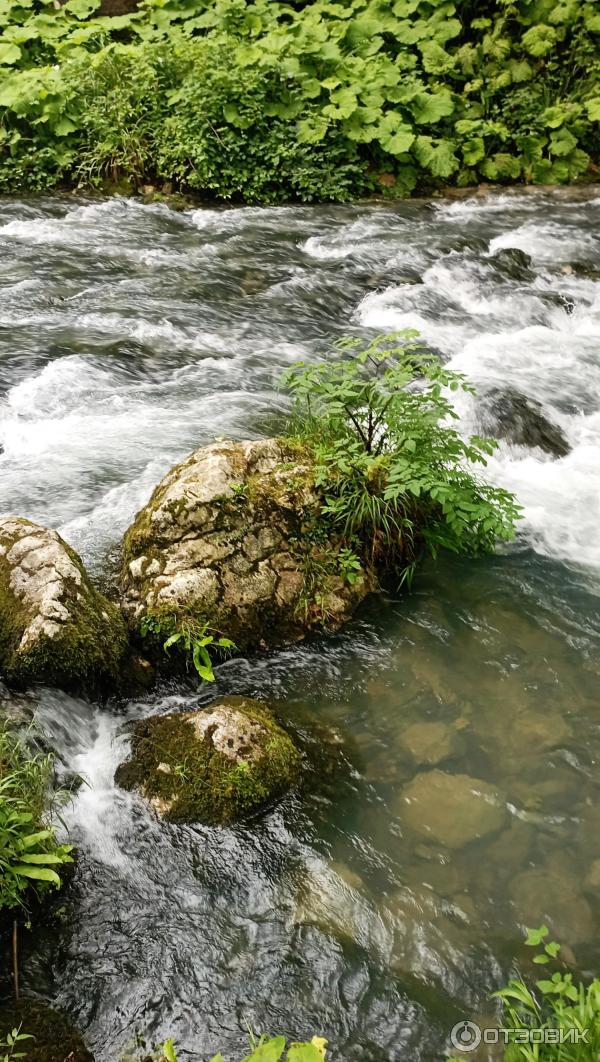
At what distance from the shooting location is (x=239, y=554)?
4473 mm

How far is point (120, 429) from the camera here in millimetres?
6160

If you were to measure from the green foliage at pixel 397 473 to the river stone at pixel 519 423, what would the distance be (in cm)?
140

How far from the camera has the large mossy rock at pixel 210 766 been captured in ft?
11.2

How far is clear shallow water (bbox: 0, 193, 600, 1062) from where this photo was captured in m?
2.89

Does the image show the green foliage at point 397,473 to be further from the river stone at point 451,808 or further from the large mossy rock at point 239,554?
the river stone at point 451,808

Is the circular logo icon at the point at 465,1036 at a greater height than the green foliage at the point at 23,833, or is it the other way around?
the green foliage at the point at 23,833

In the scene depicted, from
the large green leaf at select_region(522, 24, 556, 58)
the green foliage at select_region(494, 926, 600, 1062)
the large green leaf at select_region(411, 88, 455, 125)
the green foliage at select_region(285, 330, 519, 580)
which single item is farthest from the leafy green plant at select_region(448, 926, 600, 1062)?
the large green leaf at select_region(522, 24, 556, 58)

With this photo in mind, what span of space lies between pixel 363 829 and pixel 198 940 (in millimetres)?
849

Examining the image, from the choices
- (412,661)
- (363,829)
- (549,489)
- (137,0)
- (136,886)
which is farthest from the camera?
(137,0)

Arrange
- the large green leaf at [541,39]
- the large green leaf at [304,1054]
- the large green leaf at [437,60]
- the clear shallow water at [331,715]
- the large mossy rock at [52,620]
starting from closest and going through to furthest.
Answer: the large green leaf at [304,1054] < the clear shallow water at [331,715] < the large mossy rock at [52,620] < the large green leaf at [541,39] < the large green leaf at [437,60]

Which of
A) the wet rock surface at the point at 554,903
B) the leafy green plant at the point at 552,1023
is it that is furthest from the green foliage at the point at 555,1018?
the wet rock surface at the point at 554,903

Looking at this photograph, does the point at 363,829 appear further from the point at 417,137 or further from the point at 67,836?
the point at 417,137

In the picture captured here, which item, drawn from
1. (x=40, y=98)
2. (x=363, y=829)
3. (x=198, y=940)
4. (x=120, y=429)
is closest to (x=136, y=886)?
(x=198, y=940)
